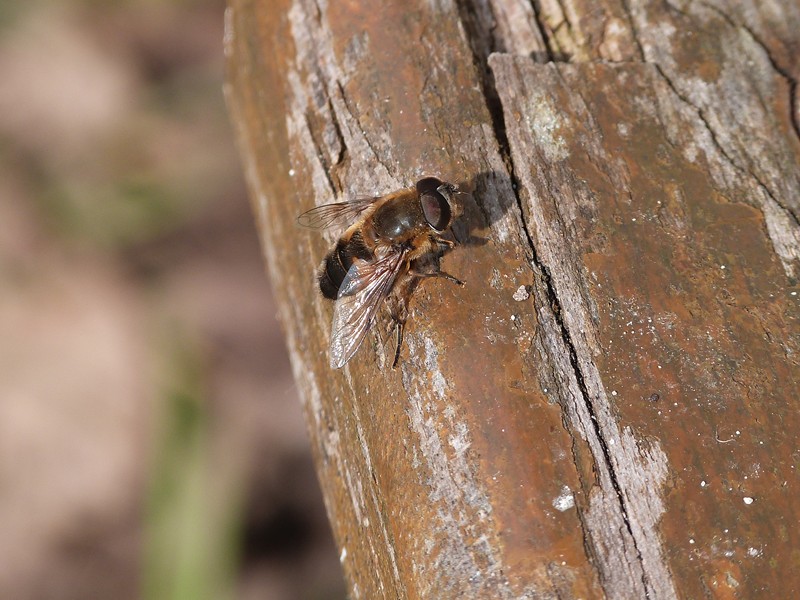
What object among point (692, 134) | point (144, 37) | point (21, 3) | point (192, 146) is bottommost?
point (692, 134)

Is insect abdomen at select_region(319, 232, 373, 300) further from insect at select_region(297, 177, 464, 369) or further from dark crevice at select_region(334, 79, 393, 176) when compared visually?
dark crevice at select_region(334, 79, 393, 176)

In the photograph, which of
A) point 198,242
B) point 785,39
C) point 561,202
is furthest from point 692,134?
point 198,242

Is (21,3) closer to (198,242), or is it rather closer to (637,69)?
(198,242)

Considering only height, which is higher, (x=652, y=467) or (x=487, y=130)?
(x=487, y=130)

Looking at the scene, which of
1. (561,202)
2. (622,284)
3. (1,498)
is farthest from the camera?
(1,498)

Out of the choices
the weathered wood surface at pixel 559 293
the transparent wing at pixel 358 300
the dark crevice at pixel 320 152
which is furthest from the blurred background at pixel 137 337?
the dark crevice at pixel 320 152

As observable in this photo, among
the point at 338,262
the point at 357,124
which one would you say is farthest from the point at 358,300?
the point at 357,124

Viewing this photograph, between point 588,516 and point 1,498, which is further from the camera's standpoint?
point 1,498
